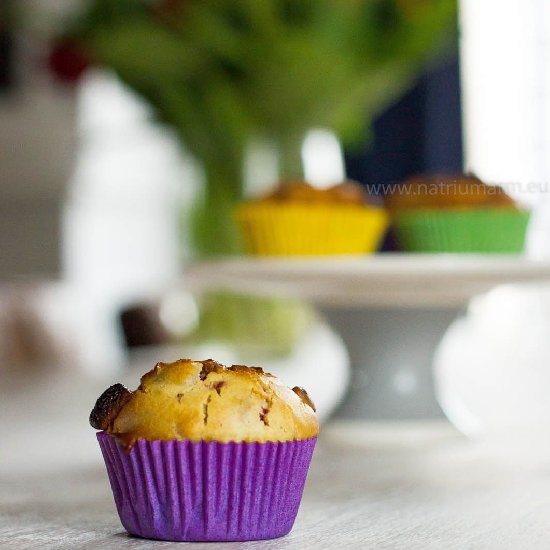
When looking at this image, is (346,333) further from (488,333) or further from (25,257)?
(25,257)

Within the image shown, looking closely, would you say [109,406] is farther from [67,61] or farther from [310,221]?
[67,61]

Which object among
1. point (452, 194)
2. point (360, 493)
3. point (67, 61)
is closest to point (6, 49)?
point (67, 61)

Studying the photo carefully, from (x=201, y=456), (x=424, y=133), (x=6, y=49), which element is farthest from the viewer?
(x=6, y=49)

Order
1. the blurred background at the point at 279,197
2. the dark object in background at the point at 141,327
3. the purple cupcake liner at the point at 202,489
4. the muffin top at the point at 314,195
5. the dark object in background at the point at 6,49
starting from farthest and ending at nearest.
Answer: the dark object in background at the point at 6,49 < the dark object in background at the point at 141,327 < the muffin top at the point at 314,195 < the blurred background at the point at 279,197 < the purple cupcake liner at the point at 202,489

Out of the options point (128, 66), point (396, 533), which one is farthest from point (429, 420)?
point (128, 66)

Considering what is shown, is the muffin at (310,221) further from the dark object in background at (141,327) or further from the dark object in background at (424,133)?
the dark object in background at (424,133)

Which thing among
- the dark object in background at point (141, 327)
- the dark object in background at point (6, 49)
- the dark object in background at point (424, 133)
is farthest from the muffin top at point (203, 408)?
the dark object in background at point (6, 49)
